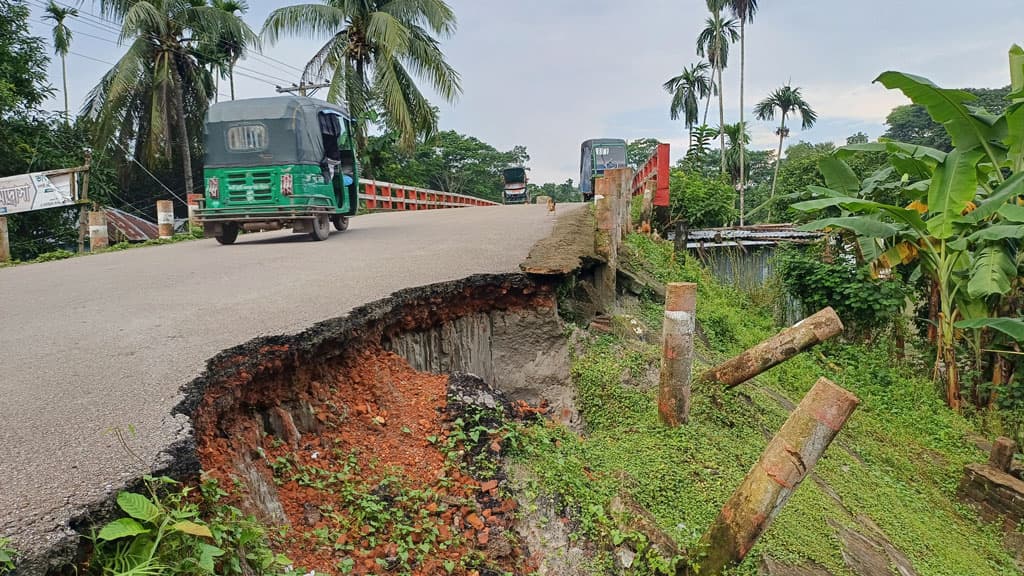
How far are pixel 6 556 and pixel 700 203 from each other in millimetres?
12367

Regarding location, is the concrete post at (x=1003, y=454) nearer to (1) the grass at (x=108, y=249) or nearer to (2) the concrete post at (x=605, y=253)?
(2) the concrete post at (x=605, y=253)

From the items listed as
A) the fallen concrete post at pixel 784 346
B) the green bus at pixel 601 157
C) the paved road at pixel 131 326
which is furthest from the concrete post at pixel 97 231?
the green bus at pixel 601 157

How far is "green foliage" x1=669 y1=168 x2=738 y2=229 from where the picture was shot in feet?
41.1

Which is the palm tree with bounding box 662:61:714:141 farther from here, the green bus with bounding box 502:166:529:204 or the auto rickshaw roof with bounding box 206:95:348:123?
the auto rickshaw roof with bounding box 206:95:348:123

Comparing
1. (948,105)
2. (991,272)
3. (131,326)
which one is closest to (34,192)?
(131,326)

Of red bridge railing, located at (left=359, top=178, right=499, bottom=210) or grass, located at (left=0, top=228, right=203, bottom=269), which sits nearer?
grass, located at (left=0, top=228, right=203, bottom=269)

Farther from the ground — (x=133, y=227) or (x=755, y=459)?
(x=133, y=227)

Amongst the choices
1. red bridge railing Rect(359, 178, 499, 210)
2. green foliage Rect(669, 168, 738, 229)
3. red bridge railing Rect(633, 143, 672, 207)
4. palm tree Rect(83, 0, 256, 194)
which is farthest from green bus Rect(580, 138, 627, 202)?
palm tree Rect(83, 0, 256, 194)

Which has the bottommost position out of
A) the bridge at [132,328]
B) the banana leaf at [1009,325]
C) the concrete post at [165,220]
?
the banana leaf at [1009,325]

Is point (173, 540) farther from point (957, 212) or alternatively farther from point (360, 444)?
point (957, 212)

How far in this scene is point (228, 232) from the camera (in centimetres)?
912

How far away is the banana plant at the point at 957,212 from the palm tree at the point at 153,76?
19.7 meters

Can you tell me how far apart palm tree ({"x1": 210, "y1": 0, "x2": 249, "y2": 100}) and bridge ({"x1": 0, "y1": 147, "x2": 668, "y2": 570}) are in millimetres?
15828

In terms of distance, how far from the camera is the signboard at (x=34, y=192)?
340 inches
